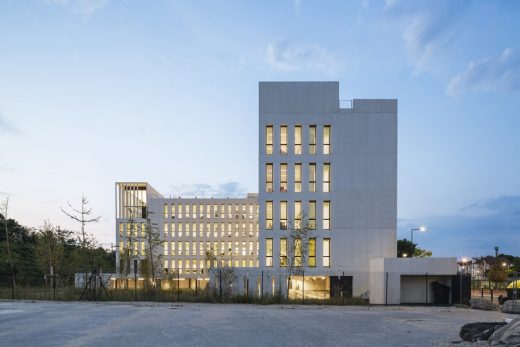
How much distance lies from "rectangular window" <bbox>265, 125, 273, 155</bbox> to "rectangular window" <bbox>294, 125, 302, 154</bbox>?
2191 millimetres

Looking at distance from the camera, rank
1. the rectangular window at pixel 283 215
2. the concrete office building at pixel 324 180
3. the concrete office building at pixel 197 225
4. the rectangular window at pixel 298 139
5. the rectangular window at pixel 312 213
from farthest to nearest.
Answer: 1. the concrete office building at pixel 197 225
2. the rectangular window at pixel 298 139
3. the rectangular window at pixel 283 215
4. the rectangular window at pixel 312 213
5. the concrete office building at pixel 324 180

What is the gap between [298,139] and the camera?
44.3m

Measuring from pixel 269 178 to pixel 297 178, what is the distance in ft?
8.41

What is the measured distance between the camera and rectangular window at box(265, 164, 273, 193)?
145ft

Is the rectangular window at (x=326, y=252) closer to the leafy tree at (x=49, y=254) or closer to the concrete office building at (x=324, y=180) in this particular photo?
the concrete office building at (x=324, y=180)

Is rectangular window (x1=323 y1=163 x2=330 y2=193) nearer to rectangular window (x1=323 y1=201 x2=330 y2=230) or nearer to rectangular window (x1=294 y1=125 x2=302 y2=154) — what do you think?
rectangular window (x1=323 y1=201 x2=330 y2=230)

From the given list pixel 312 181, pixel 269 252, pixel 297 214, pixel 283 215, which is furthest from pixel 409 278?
pixel 269 252

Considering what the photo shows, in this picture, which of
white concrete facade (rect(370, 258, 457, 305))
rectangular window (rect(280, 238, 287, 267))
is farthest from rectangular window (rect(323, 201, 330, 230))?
white concrete facade (rect(370, 258, 457, 305))

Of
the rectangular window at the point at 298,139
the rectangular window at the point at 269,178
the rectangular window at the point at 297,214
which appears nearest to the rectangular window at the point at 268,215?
the rectangular window at the point at 269,178

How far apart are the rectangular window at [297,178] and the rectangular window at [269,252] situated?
17.3ft

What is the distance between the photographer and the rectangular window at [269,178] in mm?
44219

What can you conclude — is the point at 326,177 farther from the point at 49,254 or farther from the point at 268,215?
the point at 49,254

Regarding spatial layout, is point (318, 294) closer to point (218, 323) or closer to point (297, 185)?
point (297, 185)

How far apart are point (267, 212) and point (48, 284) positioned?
19.6m
